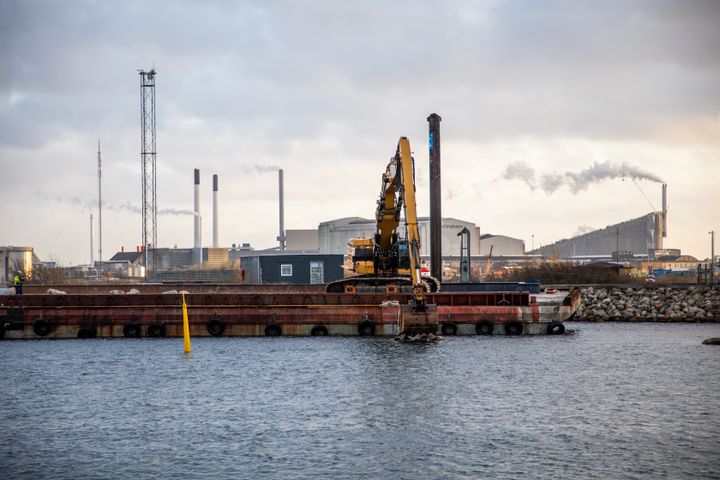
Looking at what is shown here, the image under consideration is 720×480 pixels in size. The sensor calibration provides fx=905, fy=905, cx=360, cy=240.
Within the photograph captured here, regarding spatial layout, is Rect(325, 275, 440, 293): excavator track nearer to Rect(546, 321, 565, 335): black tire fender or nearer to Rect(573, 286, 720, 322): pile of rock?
Rect(546, 321, 565, 335): black tire fender

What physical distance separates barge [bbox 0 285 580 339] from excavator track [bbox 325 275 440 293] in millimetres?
4747

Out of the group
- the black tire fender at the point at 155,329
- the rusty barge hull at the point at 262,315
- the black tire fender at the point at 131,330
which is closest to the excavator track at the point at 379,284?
the rusty barge hull at the point at 262,315

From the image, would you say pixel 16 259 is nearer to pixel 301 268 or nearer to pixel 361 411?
pixel 301 268

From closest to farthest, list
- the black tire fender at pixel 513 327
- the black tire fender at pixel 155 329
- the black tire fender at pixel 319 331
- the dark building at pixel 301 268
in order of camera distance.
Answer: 1. the black tire fender at pixel 319 331
2. the black tire fender at pixel 155 329
3. the black tire fender at pixel 513 327
4. the dark building at pixel 301 268

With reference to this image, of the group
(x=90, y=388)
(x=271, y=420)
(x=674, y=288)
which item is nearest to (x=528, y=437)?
(x=271, y=420)

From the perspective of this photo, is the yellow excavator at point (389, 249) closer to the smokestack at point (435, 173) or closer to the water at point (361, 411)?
the smokestack at point (435, 173)

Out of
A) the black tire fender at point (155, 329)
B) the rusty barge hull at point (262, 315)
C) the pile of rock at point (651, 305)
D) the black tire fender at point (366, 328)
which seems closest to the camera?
the black tire fender at point (366, 328)

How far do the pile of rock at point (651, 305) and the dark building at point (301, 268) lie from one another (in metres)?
35.0

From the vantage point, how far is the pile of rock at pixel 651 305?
7156cm

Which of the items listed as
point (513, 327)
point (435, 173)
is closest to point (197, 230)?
point (435, 173)

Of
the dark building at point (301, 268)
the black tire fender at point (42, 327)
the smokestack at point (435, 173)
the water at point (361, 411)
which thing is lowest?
the water at point (361, 411)

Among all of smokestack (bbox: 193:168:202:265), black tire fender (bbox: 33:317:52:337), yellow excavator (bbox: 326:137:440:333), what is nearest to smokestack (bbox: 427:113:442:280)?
yellow excavator (bbox: 326:137:440:333)

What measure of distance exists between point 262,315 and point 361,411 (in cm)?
2301

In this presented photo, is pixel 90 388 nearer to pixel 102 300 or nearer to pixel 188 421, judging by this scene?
pixel 188 421
